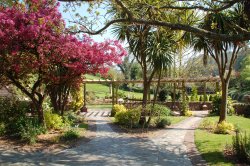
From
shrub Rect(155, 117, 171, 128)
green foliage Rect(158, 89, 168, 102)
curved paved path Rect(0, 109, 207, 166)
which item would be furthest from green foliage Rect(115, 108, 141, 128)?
green foliage Rect(158, 89, 168, 102)

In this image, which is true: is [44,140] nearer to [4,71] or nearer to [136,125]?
[4,71]

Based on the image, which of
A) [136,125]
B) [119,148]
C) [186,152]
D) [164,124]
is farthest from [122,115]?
[186,152]

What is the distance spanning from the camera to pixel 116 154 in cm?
868

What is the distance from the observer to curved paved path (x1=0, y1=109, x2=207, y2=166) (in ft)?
25.5

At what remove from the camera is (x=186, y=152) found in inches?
350

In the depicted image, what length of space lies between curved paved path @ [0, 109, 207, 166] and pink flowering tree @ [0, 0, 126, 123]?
2834 millimetres

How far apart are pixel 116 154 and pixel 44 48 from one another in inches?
161

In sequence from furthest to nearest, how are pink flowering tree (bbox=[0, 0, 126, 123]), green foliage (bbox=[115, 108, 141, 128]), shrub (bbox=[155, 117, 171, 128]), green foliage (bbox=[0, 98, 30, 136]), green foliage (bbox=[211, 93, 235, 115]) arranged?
green foliage (bbox=[211, 93, 235, 115])
shrub (bbox=[155, 117, 171, 128])
green foliage (bbox=[115, 108, 141, 128])
green foliage (bbox=[0, 98, 30, 136])
pink flowering tree (bbox=[0, 0, 126, 123])

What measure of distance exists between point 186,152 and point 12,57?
20.6 feet

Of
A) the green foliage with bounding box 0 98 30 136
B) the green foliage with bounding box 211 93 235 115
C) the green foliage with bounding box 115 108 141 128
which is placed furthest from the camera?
the green foliage with bounding box 211 93 235 115

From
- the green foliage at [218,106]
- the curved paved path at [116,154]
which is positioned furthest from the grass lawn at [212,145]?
the green foliage at [218,106]

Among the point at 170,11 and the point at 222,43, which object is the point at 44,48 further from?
the point at 222,43

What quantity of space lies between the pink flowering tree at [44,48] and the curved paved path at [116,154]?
283 centimetres

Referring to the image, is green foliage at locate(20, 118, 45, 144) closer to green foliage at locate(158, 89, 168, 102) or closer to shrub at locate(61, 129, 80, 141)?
shrub at locate(61, 129, 80, 141)
